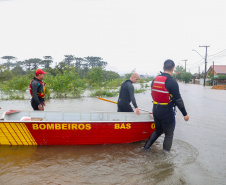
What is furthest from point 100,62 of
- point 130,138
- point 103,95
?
point 130,138

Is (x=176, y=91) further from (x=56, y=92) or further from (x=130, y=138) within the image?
(x=56, y=92)

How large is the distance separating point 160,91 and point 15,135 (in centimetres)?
340

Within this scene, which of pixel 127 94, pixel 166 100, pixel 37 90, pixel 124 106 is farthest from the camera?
pixel 124 106

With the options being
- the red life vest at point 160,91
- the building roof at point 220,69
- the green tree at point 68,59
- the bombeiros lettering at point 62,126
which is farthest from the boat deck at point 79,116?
the green tree at point 68,59

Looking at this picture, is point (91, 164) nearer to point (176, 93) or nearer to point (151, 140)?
point (151, 140)

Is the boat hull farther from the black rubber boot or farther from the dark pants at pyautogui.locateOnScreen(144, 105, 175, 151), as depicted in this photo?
the dark pants at pyautogui.locateOnScreen(144, 105, 175, 151)

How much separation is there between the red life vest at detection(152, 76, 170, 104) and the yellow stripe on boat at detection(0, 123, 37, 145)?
2.98 metres

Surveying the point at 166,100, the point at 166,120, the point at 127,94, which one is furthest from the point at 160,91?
the point at 127,94

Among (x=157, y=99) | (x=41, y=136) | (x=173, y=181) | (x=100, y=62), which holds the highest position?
(x=100, y=62)

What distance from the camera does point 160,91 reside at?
4453 mm

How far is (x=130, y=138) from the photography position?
5.43 metres

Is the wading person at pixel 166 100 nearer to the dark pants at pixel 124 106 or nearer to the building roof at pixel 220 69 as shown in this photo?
the dark pants at pixel 124 106

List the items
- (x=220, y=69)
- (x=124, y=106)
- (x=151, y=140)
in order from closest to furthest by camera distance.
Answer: (x=151, y=140), (x=124, y=106), (x=220, y=69)

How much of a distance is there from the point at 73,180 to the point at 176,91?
8.29 ft
